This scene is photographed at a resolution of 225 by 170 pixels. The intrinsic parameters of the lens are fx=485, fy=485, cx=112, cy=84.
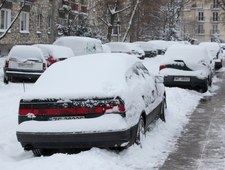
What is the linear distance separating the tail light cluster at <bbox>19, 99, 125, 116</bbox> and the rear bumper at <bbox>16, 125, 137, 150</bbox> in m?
0.32

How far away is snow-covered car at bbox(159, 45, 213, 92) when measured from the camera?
16.6 m

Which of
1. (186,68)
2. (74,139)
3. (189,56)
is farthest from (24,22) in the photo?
(74,139)

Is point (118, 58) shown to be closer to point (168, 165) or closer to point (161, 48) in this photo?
point (168, 165)

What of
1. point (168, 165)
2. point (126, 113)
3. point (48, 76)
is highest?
point (48, 76)

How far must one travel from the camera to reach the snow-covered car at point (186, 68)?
16.6 meters

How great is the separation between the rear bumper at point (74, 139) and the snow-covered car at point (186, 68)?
964 cm

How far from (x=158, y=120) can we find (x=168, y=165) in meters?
3.16

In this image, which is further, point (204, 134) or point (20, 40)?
point (20, 40)

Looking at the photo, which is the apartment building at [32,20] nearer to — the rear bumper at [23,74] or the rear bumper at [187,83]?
the rear bumper at [23,74]

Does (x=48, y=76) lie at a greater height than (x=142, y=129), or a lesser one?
greater

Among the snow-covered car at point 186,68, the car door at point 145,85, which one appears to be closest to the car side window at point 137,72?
the car door at point 145,85

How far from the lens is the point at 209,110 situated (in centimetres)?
1316

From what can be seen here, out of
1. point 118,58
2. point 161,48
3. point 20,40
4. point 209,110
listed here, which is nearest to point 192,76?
point 209,110

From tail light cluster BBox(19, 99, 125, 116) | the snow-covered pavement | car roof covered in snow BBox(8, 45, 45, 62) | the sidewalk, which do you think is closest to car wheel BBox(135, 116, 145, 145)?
the snow-covered pavement
